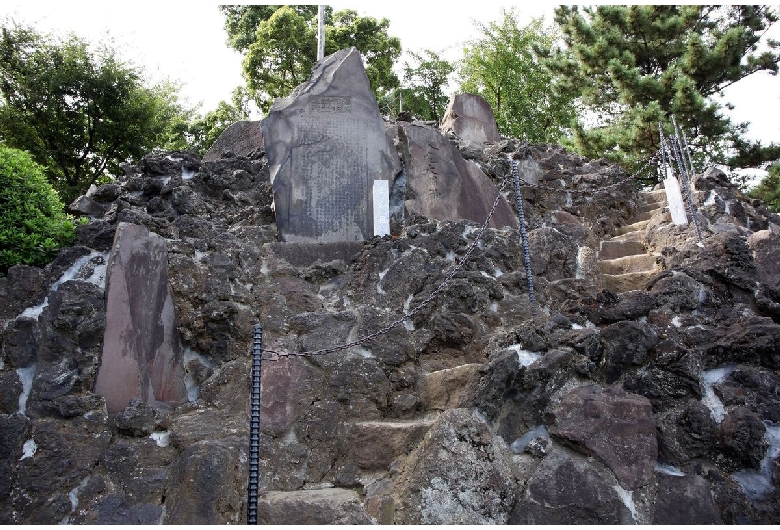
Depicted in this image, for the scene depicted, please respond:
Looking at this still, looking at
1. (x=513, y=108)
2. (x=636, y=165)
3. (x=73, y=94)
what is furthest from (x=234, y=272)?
(x=513, y=108)

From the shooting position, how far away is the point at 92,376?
4465mm

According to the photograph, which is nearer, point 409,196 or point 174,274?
point 174,274

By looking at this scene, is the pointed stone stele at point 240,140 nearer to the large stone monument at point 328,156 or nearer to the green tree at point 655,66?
the large stone monument at point 328,156

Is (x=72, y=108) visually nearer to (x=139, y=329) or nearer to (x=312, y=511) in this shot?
(x=139, y=329)

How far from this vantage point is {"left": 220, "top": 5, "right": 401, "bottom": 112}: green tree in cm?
1606

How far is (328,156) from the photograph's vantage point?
278 inches

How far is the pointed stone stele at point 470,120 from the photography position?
11789mm

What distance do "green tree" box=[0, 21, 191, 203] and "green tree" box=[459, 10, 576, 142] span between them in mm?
9767

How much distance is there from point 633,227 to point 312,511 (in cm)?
677

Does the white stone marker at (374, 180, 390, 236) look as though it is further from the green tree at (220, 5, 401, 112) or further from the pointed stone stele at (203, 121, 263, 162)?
the green tree at (220, 5, 401, 112)

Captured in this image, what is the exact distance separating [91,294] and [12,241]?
1054mm

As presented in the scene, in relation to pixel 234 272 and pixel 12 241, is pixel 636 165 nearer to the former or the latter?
pixel 234 272

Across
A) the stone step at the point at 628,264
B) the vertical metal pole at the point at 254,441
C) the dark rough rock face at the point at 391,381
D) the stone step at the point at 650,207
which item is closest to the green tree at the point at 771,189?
the stone step at the point at 650,207

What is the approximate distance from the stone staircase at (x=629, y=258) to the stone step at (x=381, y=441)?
9.36 feet
